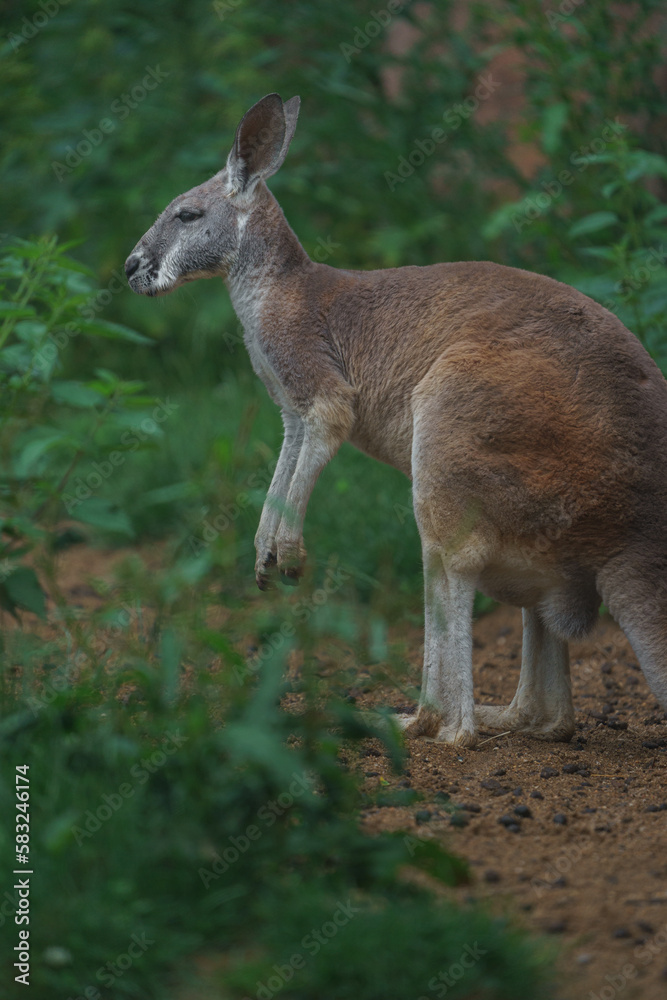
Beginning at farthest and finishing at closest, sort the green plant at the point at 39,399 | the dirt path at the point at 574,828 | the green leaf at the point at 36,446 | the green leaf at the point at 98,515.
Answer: the green leaf at the point at 98,515 → the green plant at the point at 39,399 → the green leaf at the point at 36,446 → the dirt path at the point at 574,828

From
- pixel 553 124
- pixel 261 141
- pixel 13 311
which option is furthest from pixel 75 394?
pixel 553 124

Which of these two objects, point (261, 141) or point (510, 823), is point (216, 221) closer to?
point (261, 141)

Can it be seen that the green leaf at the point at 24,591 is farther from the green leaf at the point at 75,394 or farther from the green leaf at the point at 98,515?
the green leaf at the point at 75,394

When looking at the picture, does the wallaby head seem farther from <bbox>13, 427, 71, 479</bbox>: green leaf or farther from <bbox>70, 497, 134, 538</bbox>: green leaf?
<bbox>70, 497, 134, 538</bbox>: green leaf

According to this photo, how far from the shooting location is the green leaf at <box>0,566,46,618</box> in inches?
164

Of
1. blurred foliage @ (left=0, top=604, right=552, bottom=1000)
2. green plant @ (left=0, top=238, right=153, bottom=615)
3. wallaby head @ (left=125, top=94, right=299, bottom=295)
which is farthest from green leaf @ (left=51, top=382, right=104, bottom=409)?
blurred foliage @ (left=0, top=604, right=552, bottom=1000)

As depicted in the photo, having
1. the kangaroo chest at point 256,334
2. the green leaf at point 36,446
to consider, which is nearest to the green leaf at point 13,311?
the green leaf at point 36,446

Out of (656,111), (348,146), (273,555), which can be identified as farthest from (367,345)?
(348,146)

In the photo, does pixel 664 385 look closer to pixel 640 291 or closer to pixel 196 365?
pixel 640 291

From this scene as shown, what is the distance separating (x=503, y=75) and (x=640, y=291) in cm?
547

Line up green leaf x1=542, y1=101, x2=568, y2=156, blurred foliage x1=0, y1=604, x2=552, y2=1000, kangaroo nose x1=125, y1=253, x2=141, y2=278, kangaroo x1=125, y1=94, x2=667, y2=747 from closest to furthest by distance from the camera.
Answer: blurred foliage x1=0, y1=604, x2=552, y2=1000 < kangaroo x1=125, y1=94, x2=667, y2=747 < kangaroo nose x1=125, y1=253, x2=141, y2=278 < green leaf x1=542, y1=101, x2=568, y2=156

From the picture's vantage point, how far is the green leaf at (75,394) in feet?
14.6

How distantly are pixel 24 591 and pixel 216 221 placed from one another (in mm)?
1720

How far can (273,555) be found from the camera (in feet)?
14.6
